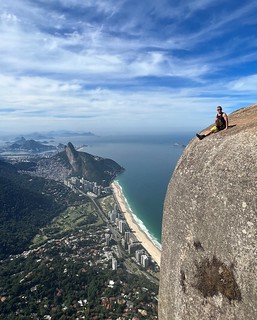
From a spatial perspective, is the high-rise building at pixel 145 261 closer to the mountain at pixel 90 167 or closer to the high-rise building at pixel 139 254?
the high-rise building at pixel 139 254

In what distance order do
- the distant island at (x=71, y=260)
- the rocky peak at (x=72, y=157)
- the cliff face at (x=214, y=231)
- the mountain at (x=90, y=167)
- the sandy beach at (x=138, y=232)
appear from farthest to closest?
the rocky peak at (x=72, y=157)
the mountain at (x=90, y=167)
the sandy beach at (x=138, y=232)
the distant island at (x=71, y=260)
the cliff face at (x=214, y=231)

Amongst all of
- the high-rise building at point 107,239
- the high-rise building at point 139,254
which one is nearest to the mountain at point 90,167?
the high-rise building at point 107,239

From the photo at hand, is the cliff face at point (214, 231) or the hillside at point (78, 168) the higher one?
the cliff face at point (214, 231)

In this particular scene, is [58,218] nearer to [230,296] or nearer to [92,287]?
[92,287]

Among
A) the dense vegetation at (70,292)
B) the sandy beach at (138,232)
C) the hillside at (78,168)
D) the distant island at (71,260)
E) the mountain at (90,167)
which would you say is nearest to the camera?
the dense vegetation at (70,292)

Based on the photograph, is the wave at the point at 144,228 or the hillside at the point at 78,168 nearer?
the wave at the point at 144,228

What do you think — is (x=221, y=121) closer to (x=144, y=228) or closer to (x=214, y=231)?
(x=214, y=231)

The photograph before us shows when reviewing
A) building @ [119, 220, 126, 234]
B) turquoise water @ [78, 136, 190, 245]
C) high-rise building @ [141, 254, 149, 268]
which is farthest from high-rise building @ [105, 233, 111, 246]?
high-rise building @ [141, 254, 149, 268]
